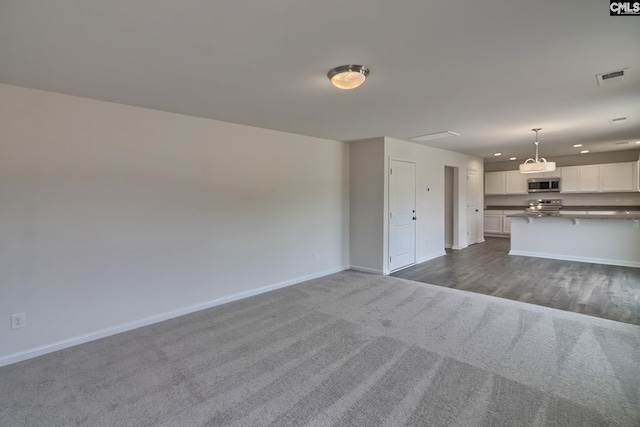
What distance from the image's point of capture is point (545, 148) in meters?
6.57

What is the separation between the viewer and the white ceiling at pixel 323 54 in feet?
5.42

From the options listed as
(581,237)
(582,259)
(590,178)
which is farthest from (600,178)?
(582,259)

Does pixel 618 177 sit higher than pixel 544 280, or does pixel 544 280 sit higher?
pixel 618 177

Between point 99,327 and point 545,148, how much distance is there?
8424 millimetres

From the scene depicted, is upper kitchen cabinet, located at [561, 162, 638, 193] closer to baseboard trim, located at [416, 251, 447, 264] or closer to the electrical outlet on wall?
baseboard trim, located at [416, 251, 447, 264]

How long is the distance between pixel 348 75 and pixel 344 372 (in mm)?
2340

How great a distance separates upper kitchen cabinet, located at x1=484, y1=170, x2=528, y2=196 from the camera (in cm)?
908

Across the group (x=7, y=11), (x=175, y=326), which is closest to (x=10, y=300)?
(x=175, y=326)

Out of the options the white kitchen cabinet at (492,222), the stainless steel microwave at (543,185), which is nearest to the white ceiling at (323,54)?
the stainless steel microwave at (543,185)

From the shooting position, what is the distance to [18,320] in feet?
8.64

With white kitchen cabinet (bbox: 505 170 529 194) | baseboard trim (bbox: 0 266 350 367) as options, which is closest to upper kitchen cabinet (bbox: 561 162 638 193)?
white kitchen cabinet (bbox: 505 170 529 194)

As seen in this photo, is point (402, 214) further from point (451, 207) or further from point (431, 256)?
point (451, 207)

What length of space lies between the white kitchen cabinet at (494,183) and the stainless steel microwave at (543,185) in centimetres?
72

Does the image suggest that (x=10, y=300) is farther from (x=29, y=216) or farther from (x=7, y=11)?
(x=7, y=11)
